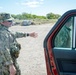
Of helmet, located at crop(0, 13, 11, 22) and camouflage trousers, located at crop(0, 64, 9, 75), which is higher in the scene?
helmet, located at crop(0, 13, 11, 22)

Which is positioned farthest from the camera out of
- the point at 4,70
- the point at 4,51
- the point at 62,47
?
the point at 4,70

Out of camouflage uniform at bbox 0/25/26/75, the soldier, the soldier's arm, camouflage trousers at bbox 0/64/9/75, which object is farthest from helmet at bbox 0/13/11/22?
camouflage trousers at bbox 0/64/9/75

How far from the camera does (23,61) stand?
1170 cm

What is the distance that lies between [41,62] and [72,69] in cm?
721

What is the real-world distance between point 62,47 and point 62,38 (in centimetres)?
15

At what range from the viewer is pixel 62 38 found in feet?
14.2

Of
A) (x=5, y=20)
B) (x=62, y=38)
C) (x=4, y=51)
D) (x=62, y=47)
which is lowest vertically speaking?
(x=4, y=51)

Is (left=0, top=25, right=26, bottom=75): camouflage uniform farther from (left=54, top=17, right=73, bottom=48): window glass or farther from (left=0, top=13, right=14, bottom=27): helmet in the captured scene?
(left=54, top=17, right=73, bottom=48): window glass

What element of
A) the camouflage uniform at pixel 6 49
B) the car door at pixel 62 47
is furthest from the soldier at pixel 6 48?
the car door at pixel 62 47

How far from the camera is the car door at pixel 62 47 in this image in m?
4.15

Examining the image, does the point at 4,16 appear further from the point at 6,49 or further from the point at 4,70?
the point at 4,70

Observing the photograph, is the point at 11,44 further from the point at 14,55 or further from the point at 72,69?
the point at 72,69

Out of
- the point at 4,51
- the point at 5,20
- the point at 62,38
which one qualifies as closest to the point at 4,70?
the point at 4,51

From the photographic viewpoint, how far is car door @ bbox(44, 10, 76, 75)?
4.15 metres
